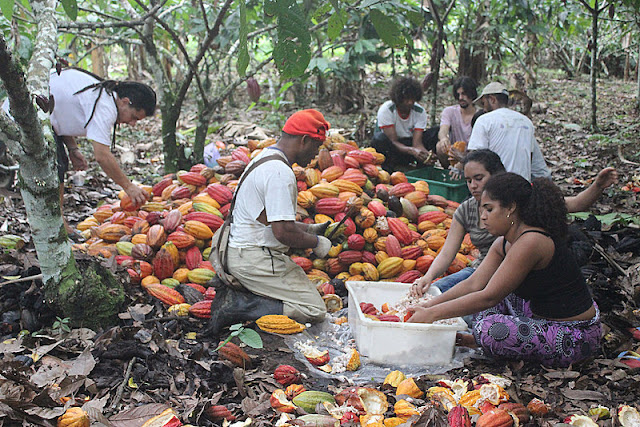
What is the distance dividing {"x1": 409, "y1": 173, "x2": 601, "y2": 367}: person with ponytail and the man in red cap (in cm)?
89

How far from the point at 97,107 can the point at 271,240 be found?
180cm

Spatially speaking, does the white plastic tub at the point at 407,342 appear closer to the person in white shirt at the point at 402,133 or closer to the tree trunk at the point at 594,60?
the person in white shirt at the point at 402,133

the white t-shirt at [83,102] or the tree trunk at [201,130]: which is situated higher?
the white t-shirt at [83,102]

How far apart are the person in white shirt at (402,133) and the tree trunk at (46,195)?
3.63 metres

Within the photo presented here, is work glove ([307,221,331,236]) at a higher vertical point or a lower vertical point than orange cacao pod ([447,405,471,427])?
higher

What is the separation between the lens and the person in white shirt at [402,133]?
5.59 m

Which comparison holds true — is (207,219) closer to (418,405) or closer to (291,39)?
(418,405)

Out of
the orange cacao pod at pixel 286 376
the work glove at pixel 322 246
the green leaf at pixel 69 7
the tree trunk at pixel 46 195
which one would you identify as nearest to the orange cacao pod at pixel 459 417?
the orange cacao pod at pixel 286 376

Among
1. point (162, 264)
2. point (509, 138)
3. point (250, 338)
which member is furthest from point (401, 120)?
point (250, 338)

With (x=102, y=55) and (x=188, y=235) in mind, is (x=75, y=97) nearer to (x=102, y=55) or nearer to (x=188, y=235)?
(x=188, y=235)

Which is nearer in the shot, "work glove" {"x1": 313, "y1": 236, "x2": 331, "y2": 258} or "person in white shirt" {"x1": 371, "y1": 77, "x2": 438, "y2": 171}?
"work glove" {"x1": 313, "y1": 236, "x2": 331, "y2": 258}

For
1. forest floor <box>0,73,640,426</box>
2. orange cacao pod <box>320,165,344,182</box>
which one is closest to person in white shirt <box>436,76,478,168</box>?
orange cacao pod <box>320,165,344,182</box>

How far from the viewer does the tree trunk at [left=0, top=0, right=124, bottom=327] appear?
2.32 m

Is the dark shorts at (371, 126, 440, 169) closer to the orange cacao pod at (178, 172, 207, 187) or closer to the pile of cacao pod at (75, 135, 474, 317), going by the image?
the pile of cacao pod at (75, 135, 474, 317)
